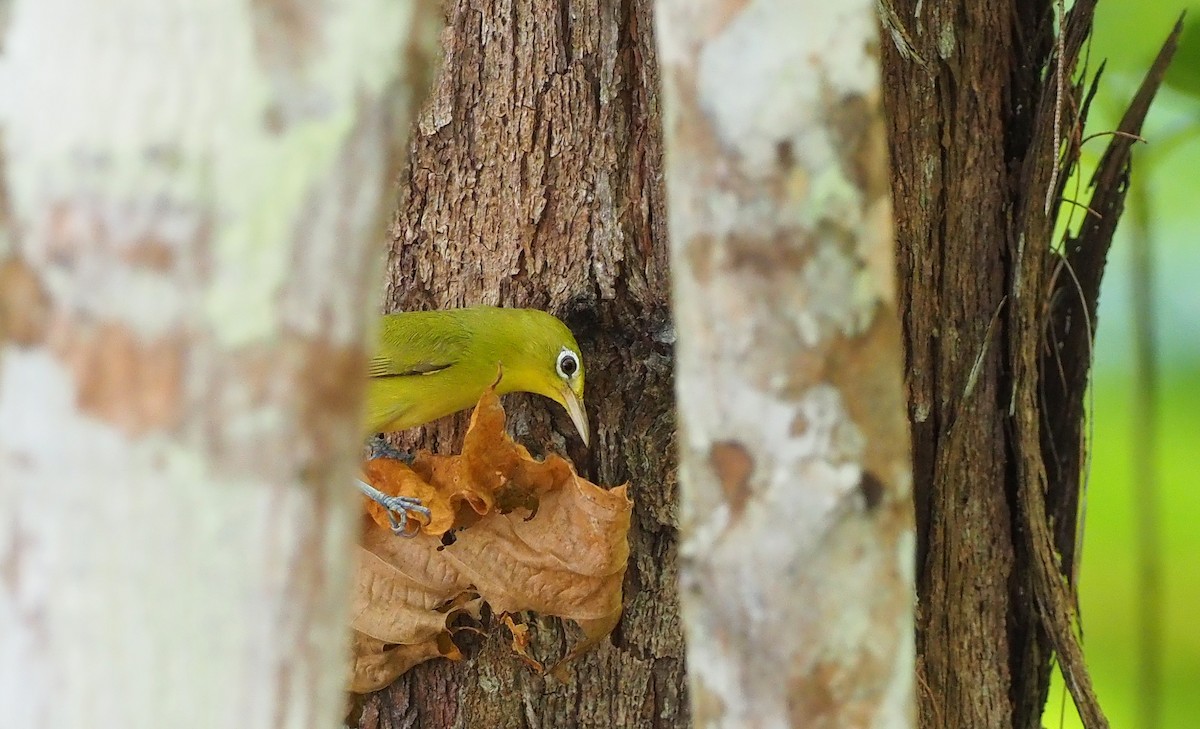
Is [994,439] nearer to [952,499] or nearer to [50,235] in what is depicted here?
[952,499]

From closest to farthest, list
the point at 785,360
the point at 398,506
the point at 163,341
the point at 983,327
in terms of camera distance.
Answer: the point at 163,341
the point at 785,360
the point at 398,506
the point at 983,327

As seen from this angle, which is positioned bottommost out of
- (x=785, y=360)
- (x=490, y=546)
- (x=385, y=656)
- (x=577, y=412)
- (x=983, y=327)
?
(x=385, y=656)

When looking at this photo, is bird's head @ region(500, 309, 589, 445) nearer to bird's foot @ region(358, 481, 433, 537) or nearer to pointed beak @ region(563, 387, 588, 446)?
pointed beak @ region(563, 387, 588, 446)

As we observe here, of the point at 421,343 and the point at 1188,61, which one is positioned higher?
the point at 1188,61

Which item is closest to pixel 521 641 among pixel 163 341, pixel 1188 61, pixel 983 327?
pixel 983 327

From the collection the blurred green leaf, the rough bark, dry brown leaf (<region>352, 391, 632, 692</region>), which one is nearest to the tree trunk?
dry brown leaf (<region>352, 391, 632, 692</region>)

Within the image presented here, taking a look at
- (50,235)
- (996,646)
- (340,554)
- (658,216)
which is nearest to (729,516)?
(340,554)

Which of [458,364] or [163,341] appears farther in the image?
[458,364]

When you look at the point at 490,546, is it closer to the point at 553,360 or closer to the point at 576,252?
the point at 553,360
